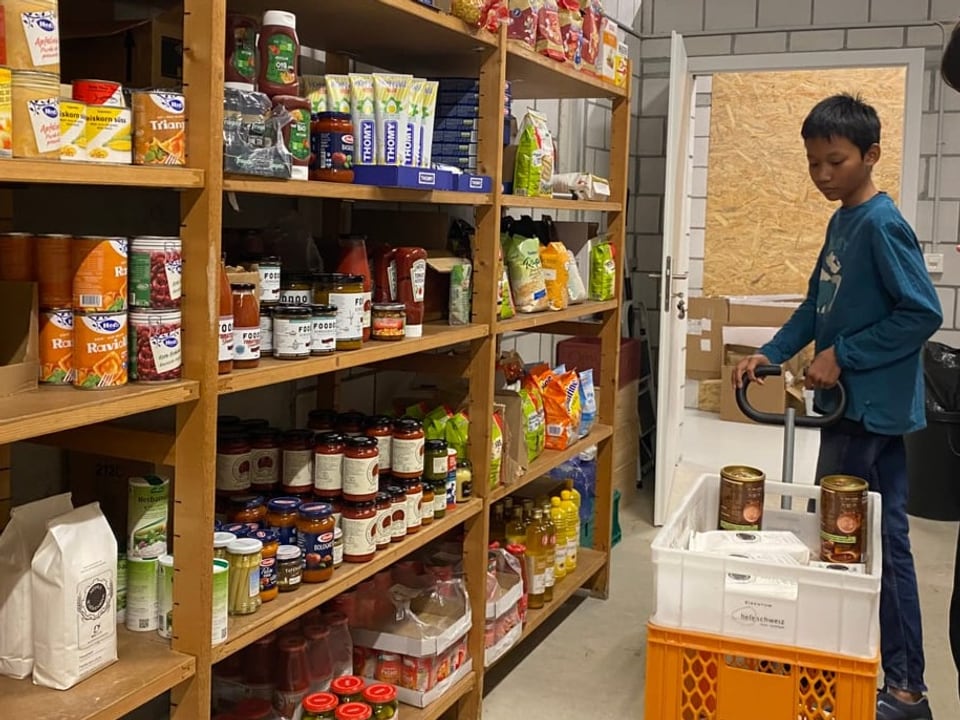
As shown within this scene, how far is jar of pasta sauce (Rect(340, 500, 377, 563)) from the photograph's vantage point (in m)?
2.20

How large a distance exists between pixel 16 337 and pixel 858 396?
1958 mm

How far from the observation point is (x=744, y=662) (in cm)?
190

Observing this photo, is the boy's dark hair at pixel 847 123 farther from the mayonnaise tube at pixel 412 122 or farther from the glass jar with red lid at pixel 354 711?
the glass jar with red lid at pixel 354 711

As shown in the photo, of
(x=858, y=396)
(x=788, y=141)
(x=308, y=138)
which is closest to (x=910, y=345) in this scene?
(x=858, y=396)

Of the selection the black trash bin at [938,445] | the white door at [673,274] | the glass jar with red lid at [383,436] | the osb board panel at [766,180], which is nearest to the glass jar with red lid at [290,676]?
the glass jar with red lid at [383,436]

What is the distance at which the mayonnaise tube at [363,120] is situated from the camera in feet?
7.10

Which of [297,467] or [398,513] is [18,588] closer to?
[297,467]

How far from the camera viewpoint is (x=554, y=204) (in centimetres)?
308

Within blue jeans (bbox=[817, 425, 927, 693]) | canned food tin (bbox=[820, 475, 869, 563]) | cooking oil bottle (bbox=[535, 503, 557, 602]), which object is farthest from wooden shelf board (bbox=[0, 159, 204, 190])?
cooking oil bottle (bbox=[535, 503, 557, 602])

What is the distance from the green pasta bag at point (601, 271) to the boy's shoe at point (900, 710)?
157 cm

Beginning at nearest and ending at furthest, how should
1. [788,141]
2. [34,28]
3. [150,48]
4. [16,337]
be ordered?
[34,28] < [16,337] < [150,48] < [788,141]

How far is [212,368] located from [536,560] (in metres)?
1.76

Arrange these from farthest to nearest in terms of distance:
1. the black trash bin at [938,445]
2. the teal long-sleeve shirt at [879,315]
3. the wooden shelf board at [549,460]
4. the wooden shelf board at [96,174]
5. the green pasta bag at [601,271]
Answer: the black trash bin at [938,445] < the green pasta bag at [601,271] < the wooden shelf board at [549,460] < the teal long-sleeve shirt at [879,315] < the wooden shelf board at [96,174]

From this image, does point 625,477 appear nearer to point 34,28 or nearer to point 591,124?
point 591,124
